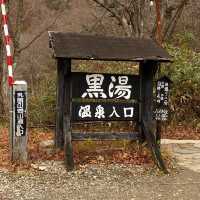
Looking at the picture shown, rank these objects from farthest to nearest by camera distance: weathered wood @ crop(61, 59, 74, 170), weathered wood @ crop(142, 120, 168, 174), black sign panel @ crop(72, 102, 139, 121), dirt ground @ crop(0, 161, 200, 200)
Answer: black sign panel @ crop(72, 102, 139, 121) → weathered wood @ crop(61, 59, 74, 170) → weathered wood @ crop(142, 120, 168, 174) → dirt ground @ crop(0, 161, 200, 200)

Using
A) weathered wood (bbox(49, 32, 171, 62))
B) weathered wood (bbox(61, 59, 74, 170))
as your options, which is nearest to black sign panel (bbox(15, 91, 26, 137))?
weathered wood (bbox(61, 59, 74, 170))

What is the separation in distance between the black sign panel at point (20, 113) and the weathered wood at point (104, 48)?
0.78 m

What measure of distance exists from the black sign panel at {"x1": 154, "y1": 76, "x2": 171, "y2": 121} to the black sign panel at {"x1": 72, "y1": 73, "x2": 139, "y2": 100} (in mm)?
425

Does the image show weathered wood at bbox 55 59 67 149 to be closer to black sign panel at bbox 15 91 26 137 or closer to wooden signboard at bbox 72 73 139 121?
Answer: wooden signboard at bbox 72 73 139 121

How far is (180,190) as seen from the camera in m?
6.02

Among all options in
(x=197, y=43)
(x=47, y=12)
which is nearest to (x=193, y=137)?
(x=197, y=43)

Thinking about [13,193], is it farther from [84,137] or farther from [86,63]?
[86,63]

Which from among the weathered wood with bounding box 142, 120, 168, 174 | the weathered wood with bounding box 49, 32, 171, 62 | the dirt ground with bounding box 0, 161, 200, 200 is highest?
the weathered wood with bounding box 49, 32, 171, 62

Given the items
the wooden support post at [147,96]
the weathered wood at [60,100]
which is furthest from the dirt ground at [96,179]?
the wooden support post at [147,96]

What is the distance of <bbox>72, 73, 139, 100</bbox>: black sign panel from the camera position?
714 cm

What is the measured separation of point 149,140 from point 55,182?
Answer: 1.76m

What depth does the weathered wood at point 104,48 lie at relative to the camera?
6.72 metres

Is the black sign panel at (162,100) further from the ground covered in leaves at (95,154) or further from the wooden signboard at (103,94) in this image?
the ground covered in leaves at (95,154)

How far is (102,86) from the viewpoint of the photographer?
23.6 ft
